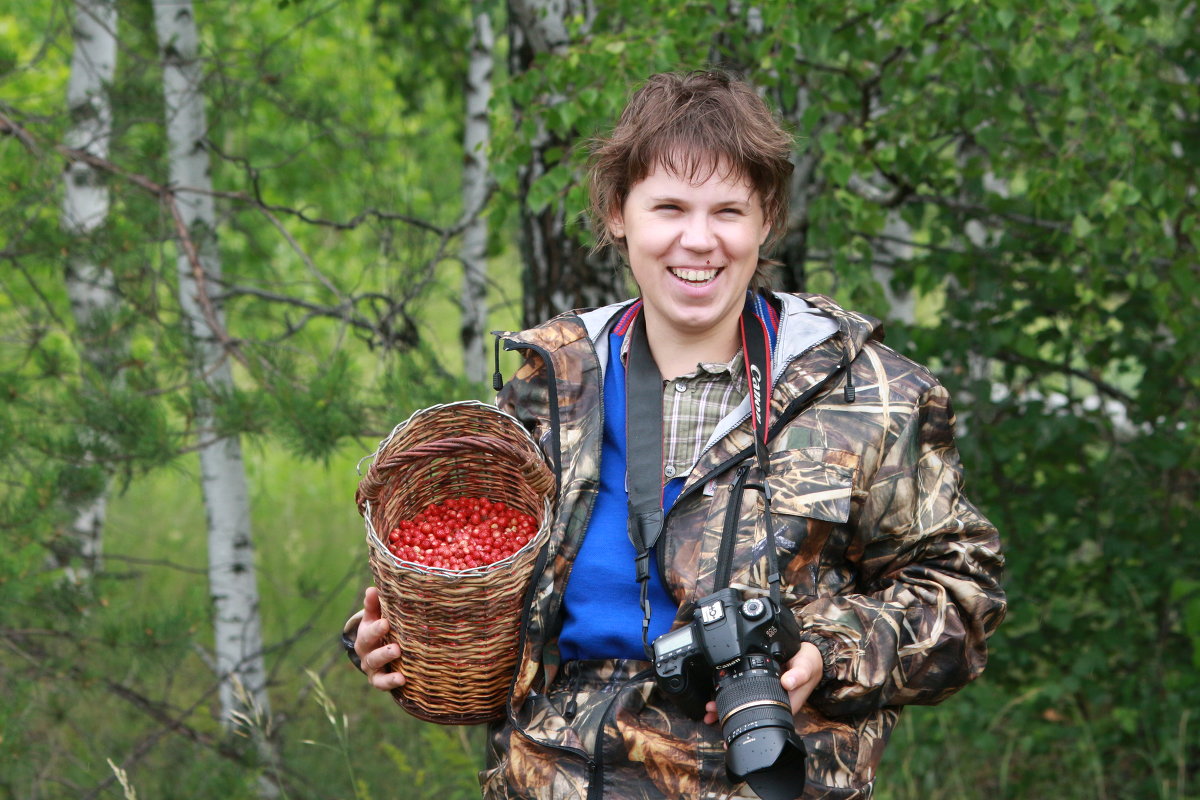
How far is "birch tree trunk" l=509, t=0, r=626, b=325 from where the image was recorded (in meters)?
3.74

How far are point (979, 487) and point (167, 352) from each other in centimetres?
292

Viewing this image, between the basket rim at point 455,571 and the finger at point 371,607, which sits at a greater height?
the basket rim at point 455,571

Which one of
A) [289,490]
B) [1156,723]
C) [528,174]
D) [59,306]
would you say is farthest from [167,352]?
[289,490]

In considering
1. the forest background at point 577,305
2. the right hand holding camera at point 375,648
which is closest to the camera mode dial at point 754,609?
the right hand holding camera at point 375,648

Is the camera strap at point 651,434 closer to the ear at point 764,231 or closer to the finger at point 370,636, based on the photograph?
the ear at point 764,231

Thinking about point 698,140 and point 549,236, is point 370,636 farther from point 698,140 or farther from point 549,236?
point 549,236

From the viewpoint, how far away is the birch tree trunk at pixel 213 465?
171 inches

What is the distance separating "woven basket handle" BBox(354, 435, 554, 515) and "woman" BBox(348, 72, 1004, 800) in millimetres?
52

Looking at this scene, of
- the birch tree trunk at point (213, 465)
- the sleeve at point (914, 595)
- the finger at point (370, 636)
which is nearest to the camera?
the sleeve at point (914, 595)

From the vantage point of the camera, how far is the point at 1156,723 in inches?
181

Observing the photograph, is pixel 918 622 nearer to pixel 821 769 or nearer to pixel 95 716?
pixel 821 769

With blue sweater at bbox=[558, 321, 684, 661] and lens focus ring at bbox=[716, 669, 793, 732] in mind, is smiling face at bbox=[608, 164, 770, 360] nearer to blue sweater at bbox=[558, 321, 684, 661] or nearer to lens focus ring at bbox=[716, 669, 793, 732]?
blue sweater at bbox=[558, 321, 684, 661]

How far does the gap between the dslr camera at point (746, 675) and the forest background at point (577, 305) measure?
1.39m

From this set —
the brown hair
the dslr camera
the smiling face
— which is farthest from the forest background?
the dslr camera
